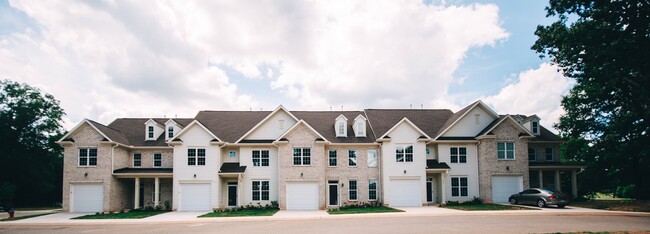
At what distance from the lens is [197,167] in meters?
27.7

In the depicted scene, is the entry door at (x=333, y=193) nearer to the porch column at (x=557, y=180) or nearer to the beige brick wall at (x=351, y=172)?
the beige brick wall at (x=351, y=172)

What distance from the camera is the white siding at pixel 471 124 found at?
30.6 meters

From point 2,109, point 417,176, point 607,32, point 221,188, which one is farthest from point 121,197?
point 607,32

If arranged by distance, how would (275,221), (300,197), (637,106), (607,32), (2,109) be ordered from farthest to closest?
(2,109) < (300,197) < (637,106) < (275,221) < (607,32)

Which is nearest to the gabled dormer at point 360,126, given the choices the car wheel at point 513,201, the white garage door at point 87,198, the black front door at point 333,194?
the black front door at point 333,194

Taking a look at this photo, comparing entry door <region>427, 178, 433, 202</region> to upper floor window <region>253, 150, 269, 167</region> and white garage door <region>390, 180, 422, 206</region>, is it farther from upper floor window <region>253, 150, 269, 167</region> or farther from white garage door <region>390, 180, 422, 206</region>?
upper floor window <region>253, 150, 269, 167</region>

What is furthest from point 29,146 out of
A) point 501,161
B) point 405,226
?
point 501,161

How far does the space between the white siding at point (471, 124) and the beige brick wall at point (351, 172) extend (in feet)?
22.1

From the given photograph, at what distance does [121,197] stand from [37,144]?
15.8 m

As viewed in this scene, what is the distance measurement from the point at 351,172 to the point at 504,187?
11670 mm

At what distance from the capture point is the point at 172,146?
28531 mm

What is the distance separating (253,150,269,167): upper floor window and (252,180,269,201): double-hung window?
128 cm

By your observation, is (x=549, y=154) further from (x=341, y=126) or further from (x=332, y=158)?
(x=332, y=158)

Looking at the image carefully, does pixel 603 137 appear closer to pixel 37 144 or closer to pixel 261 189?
pixel 261 189
